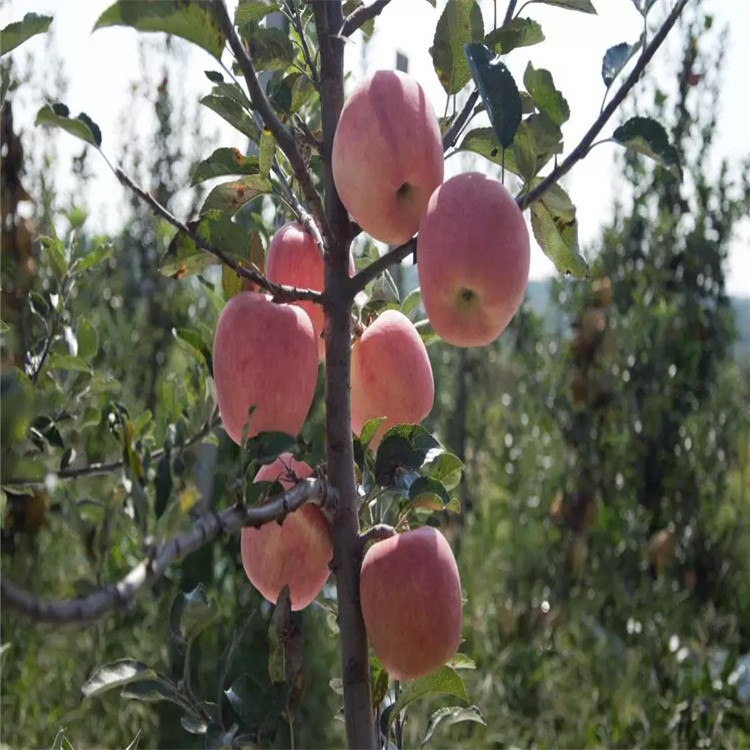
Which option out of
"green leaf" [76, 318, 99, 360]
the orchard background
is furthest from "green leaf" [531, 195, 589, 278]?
"green leaf" [76, 318, 99, 360]

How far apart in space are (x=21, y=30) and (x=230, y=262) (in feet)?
0.62

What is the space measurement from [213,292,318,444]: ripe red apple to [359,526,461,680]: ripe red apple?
4.0 inches

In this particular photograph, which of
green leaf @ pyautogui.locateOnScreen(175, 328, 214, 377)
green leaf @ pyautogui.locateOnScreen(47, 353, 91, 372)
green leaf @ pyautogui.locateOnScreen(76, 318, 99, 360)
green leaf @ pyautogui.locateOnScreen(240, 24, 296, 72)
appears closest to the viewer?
green leaf @ pyautogui.locateOnScreen(240, 24, 296, 72)

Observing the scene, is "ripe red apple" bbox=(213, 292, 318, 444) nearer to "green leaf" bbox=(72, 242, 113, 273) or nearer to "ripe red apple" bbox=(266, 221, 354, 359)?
"ripe red apple" bbox=(266, 221, 354, 359)

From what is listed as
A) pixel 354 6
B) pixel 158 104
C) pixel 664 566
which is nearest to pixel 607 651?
pixel 664 566

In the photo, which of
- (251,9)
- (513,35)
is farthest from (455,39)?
(251,9)

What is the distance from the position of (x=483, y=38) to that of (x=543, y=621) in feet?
6.89

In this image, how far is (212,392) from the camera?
89 cm

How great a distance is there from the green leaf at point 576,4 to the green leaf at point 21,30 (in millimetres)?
345

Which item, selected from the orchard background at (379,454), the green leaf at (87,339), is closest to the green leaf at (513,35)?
the orchard background at (379,454)

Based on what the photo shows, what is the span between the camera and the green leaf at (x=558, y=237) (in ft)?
2.16

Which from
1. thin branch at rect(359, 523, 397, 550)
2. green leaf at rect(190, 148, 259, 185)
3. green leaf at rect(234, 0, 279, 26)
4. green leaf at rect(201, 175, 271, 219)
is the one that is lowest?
thin branch at rect(359, 523, 397, 550)

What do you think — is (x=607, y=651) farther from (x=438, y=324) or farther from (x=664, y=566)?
(x=438, y=324)

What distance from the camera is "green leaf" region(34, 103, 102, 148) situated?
20.2 inches
